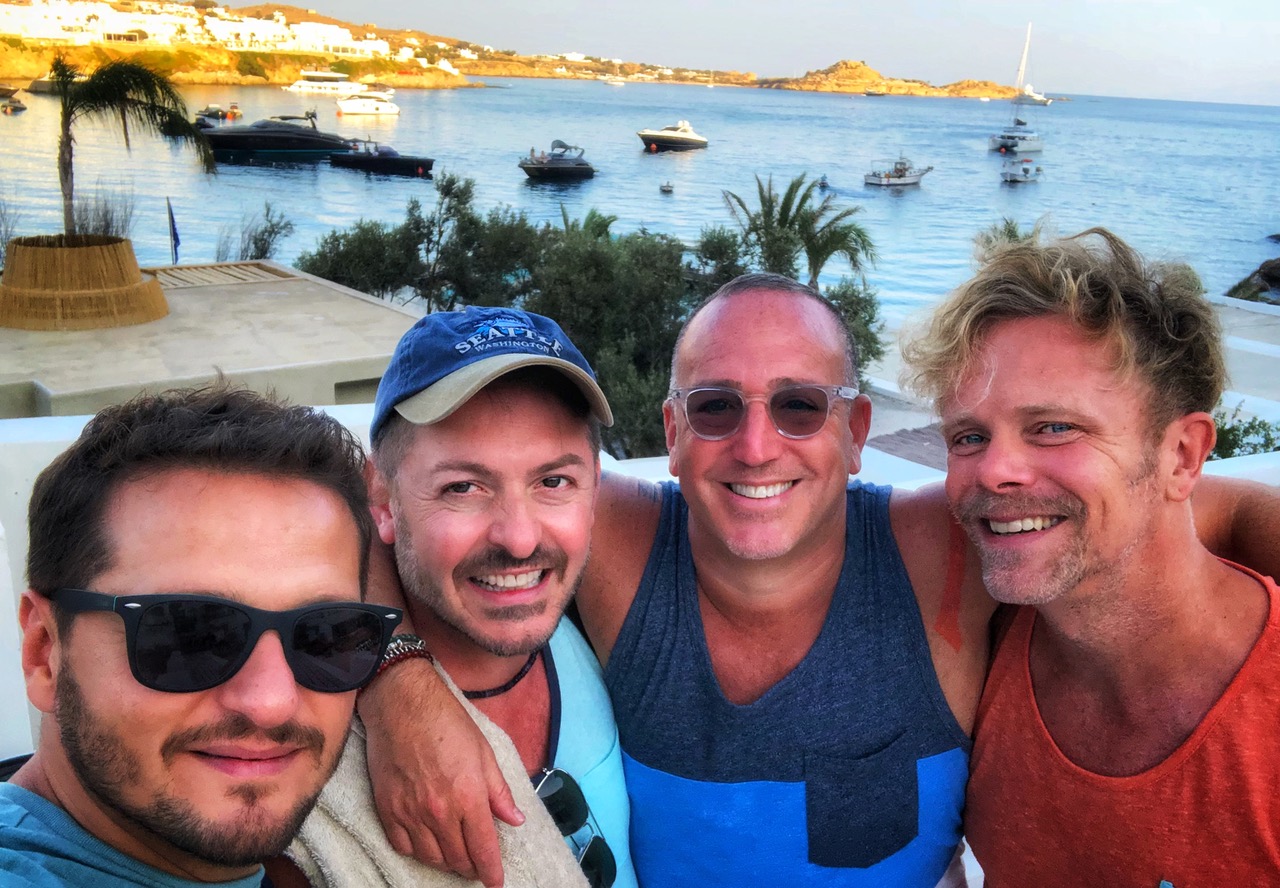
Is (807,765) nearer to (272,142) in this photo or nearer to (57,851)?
(57,851)

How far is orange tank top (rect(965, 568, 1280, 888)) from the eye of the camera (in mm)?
1701

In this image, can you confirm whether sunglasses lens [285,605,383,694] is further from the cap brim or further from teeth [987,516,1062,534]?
teeth [987,516,1062,534]

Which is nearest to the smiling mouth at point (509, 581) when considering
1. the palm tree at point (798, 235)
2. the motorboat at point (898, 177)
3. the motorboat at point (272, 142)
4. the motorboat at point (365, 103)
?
the palm tree at point (798, 235)

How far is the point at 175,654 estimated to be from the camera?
1.23m

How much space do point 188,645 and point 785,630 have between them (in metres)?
1.35

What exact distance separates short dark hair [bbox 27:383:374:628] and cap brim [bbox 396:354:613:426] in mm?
365

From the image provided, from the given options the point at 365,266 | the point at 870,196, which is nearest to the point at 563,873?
the point at 365,266

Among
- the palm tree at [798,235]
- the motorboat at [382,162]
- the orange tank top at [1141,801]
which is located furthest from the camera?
the motorboat at [382,162]

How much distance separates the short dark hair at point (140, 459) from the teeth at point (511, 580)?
46 cm

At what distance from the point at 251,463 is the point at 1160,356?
166 centimetres

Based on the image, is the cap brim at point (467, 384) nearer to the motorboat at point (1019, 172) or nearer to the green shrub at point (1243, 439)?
the green shrub at point (1243, 439)

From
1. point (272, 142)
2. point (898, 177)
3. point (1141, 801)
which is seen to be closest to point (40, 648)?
point (1141, 801)

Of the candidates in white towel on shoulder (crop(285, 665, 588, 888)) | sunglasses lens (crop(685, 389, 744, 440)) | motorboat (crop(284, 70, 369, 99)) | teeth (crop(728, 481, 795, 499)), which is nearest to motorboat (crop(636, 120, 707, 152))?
motorboat (crop(284, 70, 369, 99))

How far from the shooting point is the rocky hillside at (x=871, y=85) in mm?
177125
